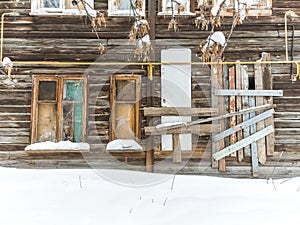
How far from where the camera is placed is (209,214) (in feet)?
12.9

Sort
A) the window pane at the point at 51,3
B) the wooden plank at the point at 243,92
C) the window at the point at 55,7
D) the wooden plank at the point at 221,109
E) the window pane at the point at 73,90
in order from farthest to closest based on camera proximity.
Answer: the window pane at the point at 51,3 → the window at the point at 55,7 → the window pane at the point at 73,90 → the wooden plank at the point at 243,92 → the wooden plank at the point at 221,109

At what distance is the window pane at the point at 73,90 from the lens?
743 centimetres

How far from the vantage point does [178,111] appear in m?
7.20

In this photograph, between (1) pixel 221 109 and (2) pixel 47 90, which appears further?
(2) pixel 47 90

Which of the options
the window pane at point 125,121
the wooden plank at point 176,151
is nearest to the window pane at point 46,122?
the window pane at point 125,121

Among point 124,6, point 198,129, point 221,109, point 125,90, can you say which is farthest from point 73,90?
point 221,109

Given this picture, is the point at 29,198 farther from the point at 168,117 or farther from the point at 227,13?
the point at 227,13

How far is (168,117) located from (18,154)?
325 cm

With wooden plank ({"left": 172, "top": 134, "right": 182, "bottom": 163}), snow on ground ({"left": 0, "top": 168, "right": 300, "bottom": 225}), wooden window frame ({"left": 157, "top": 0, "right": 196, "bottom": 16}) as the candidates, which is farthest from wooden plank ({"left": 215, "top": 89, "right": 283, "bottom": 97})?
snow on ground ({"left": 0, "top": 168, "right": 300, "bottom": 225})

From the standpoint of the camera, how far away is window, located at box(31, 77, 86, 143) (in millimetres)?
7309

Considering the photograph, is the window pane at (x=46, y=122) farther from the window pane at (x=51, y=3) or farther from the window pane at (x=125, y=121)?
the window pane at (x=51, y=3)

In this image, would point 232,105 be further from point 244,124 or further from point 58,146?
point 58,146

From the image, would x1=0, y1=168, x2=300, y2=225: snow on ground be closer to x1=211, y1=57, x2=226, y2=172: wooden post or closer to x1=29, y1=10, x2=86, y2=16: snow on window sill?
x1=211, y1=57, x2=226, y2=172: wooden post

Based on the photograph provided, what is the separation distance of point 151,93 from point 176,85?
1.85ft
